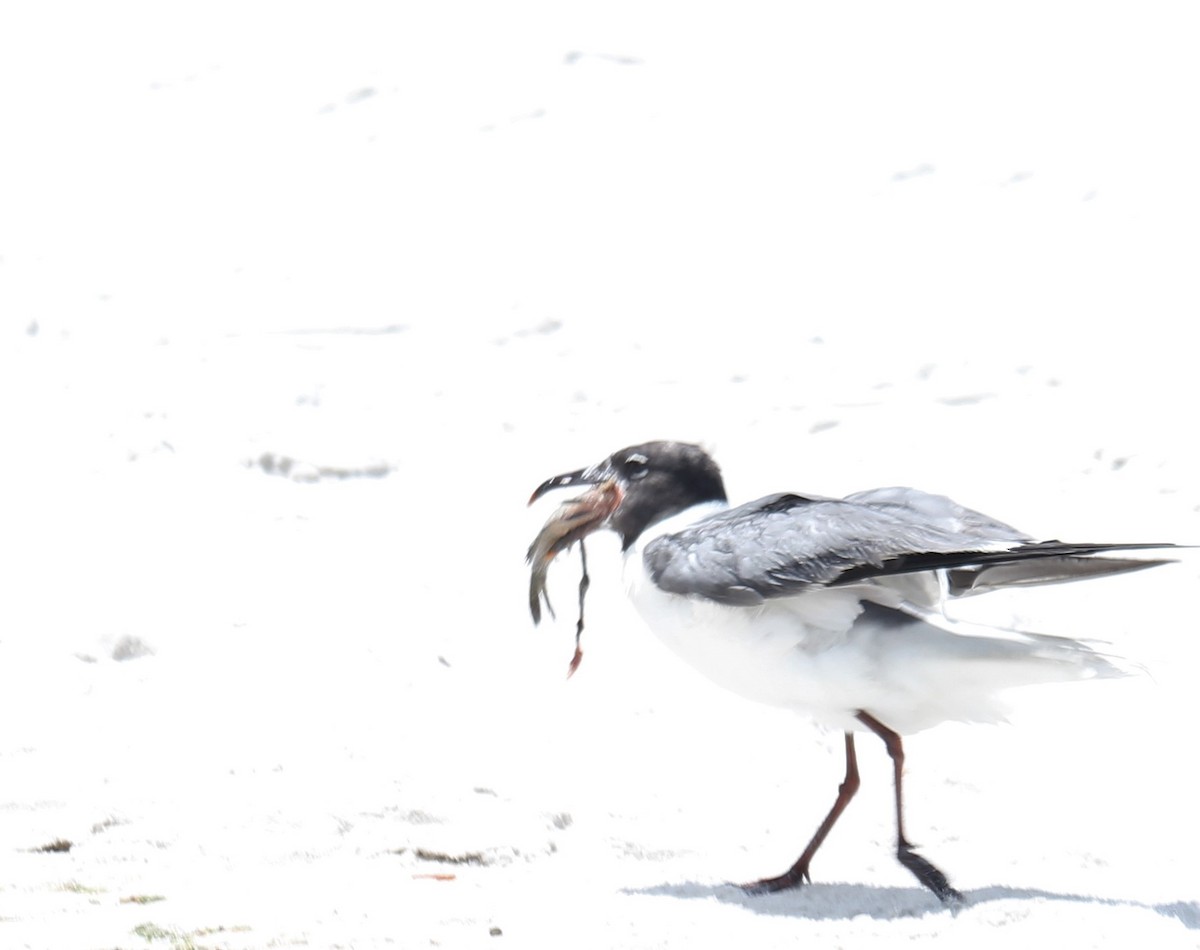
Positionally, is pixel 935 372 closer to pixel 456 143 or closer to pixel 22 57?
pixel 456 143

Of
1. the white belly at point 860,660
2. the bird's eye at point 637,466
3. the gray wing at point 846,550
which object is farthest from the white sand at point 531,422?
the bird's eye at point 637,466

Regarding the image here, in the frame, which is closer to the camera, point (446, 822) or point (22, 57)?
point (446, 822)

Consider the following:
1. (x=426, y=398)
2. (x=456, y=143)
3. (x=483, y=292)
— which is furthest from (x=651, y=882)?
(x=456, y=143)

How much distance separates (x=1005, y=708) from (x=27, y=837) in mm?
2420

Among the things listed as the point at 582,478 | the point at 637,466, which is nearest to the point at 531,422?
the point at 582,478

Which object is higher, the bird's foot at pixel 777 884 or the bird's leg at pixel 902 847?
the bird's leg at pixel 902 847

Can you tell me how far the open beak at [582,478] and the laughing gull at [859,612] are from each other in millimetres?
411

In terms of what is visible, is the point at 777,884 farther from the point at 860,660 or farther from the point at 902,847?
the point at 860,660

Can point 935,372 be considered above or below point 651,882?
below

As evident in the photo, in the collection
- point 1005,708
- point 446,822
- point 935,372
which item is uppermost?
point 1005,708

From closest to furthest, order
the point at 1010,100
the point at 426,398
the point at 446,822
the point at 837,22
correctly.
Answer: the point at 446,822
the point at 426,398
the point at 1010,100
the point at 837,22

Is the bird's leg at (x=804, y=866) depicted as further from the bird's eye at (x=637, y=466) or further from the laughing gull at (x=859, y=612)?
the bird's eye at (x=637, y=466)

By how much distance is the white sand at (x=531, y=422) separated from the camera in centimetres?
449

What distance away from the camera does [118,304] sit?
907 cm
